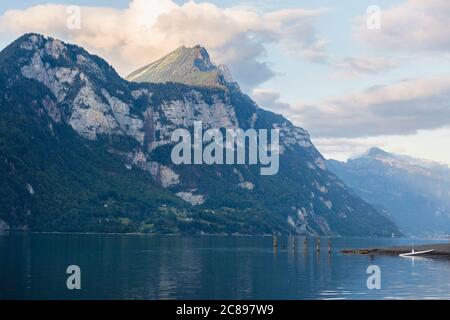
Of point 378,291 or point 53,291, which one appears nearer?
point 53,291

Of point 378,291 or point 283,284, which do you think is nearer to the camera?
point 378,291

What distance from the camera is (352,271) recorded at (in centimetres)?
16525

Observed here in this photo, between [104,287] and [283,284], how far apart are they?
34.7 metres

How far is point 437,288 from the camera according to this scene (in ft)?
412
